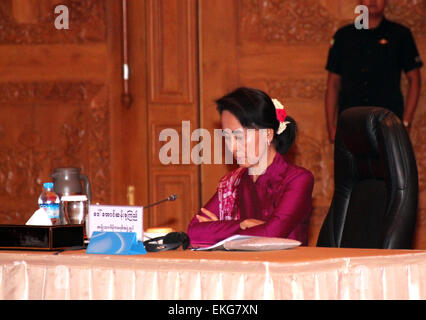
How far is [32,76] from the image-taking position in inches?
189

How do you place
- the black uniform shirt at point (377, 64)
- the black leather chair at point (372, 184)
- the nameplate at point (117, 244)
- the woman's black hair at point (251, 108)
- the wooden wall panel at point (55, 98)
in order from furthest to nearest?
the wooden wall panel at point (55, 98), the black uniform shirt at point (377, 64), the woman's black hair at point (251, 108), the black leather chair at point (372, 184), the nameplate at point (117, 244)

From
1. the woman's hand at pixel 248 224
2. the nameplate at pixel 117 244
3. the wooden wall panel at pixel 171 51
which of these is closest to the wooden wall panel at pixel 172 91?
the wooden wall panel at pixel 171 51

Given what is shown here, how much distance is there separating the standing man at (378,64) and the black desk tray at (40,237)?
2.87 meters

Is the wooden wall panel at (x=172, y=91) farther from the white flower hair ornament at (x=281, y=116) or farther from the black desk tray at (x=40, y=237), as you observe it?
the black desk tray at (x=40, y=237)

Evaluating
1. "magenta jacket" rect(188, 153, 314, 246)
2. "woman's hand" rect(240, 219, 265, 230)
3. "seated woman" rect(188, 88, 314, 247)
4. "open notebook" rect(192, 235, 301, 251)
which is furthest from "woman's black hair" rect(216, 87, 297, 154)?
"open notebook" rect(192, 235, 301, 251)

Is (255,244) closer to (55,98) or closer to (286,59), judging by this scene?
(286,59)

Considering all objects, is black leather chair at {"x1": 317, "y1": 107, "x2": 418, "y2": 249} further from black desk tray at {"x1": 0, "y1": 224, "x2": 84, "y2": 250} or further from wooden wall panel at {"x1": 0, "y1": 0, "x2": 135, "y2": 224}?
wooden wall panel at {"x1": 0, "y1": 0, "x2": 135, "y2": 224}

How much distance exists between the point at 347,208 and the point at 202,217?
0.47 m

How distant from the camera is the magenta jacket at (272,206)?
2211mm

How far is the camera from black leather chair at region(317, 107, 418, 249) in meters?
1.99

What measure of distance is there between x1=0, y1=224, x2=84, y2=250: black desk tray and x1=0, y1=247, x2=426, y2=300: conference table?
0.06 m

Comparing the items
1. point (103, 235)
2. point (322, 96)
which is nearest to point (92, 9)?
point (322, 96)

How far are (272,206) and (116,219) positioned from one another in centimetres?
83

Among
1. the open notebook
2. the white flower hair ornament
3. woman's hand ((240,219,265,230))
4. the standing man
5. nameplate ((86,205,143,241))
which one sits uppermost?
the standing man
